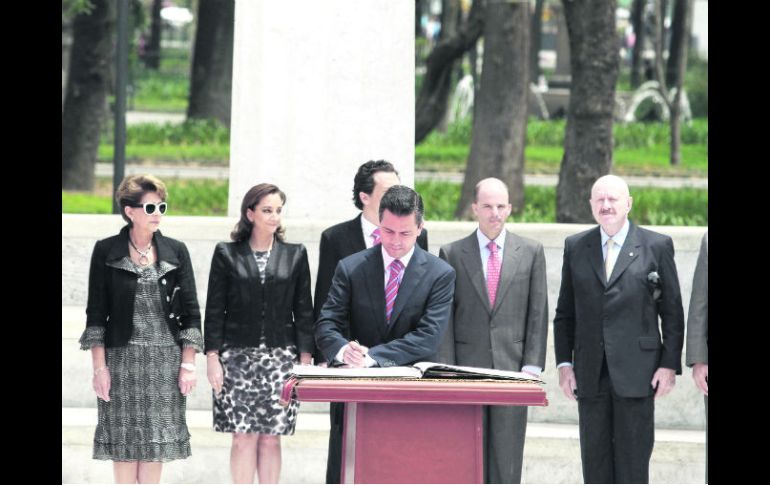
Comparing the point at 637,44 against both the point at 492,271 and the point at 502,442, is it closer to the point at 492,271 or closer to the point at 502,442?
the point at 492,271

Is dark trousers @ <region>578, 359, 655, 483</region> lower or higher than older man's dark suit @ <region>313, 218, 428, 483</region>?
lower

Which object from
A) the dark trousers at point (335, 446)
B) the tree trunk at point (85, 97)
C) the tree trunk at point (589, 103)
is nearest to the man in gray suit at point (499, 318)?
the dark trousers at point (335, 446)

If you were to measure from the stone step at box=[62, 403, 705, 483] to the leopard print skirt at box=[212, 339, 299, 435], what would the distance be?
138 centimetres

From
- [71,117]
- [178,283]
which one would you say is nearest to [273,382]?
[178,283]

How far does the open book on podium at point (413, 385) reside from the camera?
256 inches

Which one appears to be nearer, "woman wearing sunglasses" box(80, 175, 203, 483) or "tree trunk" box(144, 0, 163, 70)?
"woman wearing sunglasses" box(80, 175, 203, 483)

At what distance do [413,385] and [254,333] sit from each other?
7.09ft

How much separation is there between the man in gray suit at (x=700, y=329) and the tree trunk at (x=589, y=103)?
7400 mm

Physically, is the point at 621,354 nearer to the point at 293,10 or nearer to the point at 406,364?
the point at 406,364

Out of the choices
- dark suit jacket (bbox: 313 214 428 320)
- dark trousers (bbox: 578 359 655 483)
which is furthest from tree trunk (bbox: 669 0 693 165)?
dark suit jacket (bbox: 313 214 428 320)

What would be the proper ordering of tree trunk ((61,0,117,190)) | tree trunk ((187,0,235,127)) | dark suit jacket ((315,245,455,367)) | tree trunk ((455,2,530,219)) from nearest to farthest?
1. dark suit jacket ((315,245,455,367))
2. tree trunk ((455,2,530,219))
3. tree trunk ((61,0,117,190))
4. tree trunk ((187,0,235,127))

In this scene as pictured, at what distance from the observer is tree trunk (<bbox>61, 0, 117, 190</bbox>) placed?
64.7 feet

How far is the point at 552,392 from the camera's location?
1063cm

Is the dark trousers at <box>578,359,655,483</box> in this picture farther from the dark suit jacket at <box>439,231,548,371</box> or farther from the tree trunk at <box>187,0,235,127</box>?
the tree trunk at <box>187,0,235,127</box>
